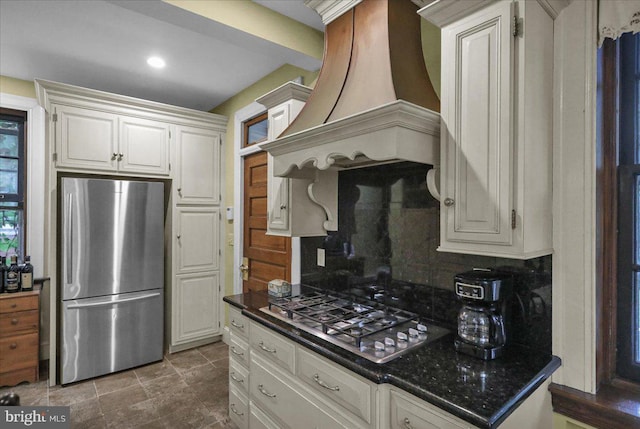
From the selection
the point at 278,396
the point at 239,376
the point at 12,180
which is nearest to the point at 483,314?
the point at 278,396

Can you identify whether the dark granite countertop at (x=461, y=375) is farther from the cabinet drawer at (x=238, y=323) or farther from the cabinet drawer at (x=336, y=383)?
the cabinet drawer at (x=238, y=323)

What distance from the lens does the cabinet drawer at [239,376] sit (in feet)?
6.88

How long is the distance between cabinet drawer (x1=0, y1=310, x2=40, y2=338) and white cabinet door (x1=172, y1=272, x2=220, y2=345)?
1.09 m

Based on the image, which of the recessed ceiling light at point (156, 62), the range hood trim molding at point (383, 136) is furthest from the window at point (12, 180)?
the range hood trim molding at point (383, 136)

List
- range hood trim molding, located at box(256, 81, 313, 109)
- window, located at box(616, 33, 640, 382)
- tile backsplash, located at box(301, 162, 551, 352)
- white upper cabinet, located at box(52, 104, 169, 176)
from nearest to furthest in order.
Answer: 1. window, located at box(616, 33, 640, 382)
2. tile backsplash, located at box(301, 162, 551, 352)
3. range hood trim molding, located at box(256, 81, 313, 109)
4. white upper cabinet, located at box(52, 104, 169, 176)

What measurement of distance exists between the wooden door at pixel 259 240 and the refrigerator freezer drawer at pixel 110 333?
36.7 inches

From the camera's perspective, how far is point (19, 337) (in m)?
2.79

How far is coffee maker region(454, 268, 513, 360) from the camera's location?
130 cm

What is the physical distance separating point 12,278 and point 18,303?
0.77 ft

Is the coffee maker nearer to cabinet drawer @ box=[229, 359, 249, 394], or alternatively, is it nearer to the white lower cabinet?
the white lower cabinet

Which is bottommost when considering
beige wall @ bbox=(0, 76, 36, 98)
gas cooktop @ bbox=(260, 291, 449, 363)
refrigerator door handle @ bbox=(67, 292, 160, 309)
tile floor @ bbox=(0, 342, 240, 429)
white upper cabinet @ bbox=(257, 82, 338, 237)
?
tile floor @ bbox=(0, 342, 240, 429)

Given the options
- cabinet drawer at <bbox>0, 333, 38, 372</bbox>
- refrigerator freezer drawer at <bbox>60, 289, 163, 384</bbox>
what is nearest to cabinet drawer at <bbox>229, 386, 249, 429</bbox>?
refrigerator freezer drawer at <bbox>60, 289, 163, 384</bbox>

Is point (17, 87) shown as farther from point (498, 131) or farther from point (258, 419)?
point (498, 131)

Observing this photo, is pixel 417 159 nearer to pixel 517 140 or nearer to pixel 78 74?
pixel 517 140
